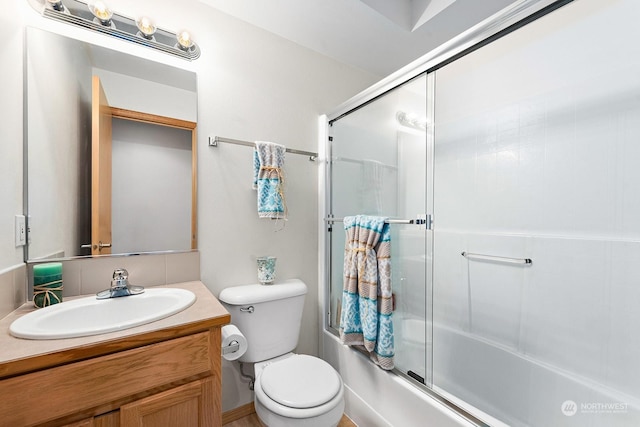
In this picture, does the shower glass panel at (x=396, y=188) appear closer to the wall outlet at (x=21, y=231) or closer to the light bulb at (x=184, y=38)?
the light bulb at (x=184, y=38)

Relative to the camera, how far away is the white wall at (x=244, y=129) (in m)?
1.47

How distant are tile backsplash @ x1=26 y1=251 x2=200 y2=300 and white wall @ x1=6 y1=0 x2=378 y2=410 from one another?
0.32 ft

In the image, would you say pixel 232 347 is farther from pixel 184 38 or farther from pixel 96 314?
pixel 184 38

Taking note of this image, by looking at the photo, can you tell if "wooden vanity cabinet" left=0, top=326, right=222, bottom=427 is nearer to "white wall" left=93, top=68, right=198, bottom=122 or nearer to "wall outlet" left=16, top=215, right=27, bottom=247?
"wall outlet" left=16, top=215, right=27, bottom=247

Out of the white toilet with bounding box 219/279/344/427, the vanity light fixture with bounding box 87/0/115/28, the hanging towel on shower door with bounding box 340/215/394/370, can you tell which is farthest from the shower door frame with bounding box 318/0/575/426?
the vanity light fixture with bounding box 87/0/115/28

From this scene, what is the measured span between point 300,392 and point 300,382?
7 centimetres

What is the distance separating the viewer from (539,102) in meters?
1.49

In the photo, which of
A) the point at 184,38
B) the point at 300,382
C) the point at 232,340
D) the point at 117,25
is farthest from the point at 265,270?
the point at 117,25

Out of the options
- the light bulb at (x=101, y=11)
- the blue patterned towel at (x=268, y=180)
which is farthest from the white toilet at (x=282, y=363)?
the light bulb at (x=101, y=11)

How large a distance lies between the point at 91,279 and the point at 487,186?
2109 mm

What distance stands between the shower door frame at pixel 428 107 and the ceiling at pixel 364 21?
0.44 meters

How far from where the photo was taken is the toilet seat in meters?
1.07

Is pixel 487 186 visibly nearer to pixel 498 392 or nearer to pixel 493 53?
pixel 493 53

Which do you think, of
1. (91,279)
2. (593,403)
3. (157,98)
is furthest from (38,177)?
(593,403)
